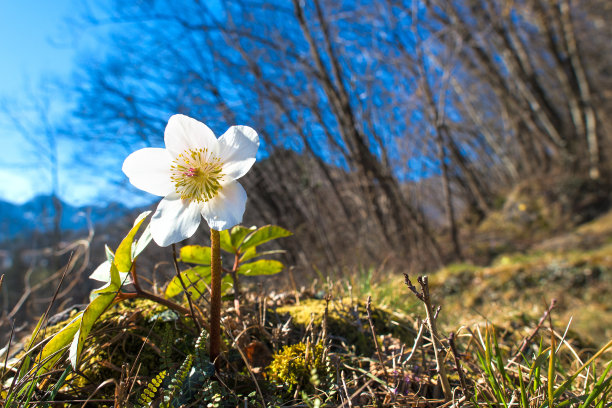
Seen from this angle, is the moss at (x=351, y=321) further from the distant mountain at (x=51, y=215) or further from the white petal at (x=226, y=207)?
the distant mountain at (x=51, y=215)

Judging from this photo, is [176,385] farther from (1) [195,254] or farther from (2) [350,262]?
(2) [350,262]

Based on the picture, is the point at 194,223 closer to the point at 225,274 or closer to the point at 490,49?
the point at 225,274

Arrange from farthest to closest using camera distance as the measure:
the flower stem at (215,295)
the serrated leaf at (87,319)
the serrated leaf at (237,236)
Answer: the serrated leaf at (237,236), the flower stem at (215,295), the serrated leaf at (87,319)

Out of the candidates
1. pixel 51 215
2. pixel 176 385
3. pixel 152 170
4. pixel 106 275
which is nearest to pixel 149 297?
pixel 106 275

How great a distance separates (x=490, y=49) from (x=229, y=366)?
16.7m

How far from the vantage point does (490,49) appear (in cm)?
1401

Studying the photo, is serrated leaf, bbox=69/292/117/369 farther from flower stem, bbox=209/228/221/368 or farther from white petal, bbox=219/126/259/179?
white petal, bbox=219/126/259/179

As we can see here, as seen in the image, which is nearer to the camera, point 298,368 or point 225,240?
point 298,368

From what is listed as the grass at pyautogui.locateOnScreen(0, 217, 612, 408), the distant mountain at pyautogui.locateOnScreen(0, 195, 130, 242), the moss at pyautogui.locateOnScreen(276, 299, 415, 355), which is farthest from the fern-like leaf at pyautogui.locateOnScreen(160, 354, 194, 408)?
the distant mountain at pyautogui.locateOnScreen(0, 195, 130, 242)

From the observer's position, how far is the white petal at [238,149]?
846 mm

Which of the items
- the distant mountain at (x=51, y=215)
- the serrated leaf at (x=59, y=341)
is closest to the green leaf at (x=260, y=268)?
the serrated leaf at (x=59, y=341)

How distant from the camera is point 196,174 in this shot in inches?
34.2

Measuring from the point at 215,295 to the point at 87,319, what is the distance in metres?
0.28

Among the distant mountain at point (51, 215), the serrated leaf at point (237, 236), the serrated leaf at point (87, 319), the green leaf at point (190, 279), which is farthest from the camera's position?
the distant mountain at point (51, 215)
